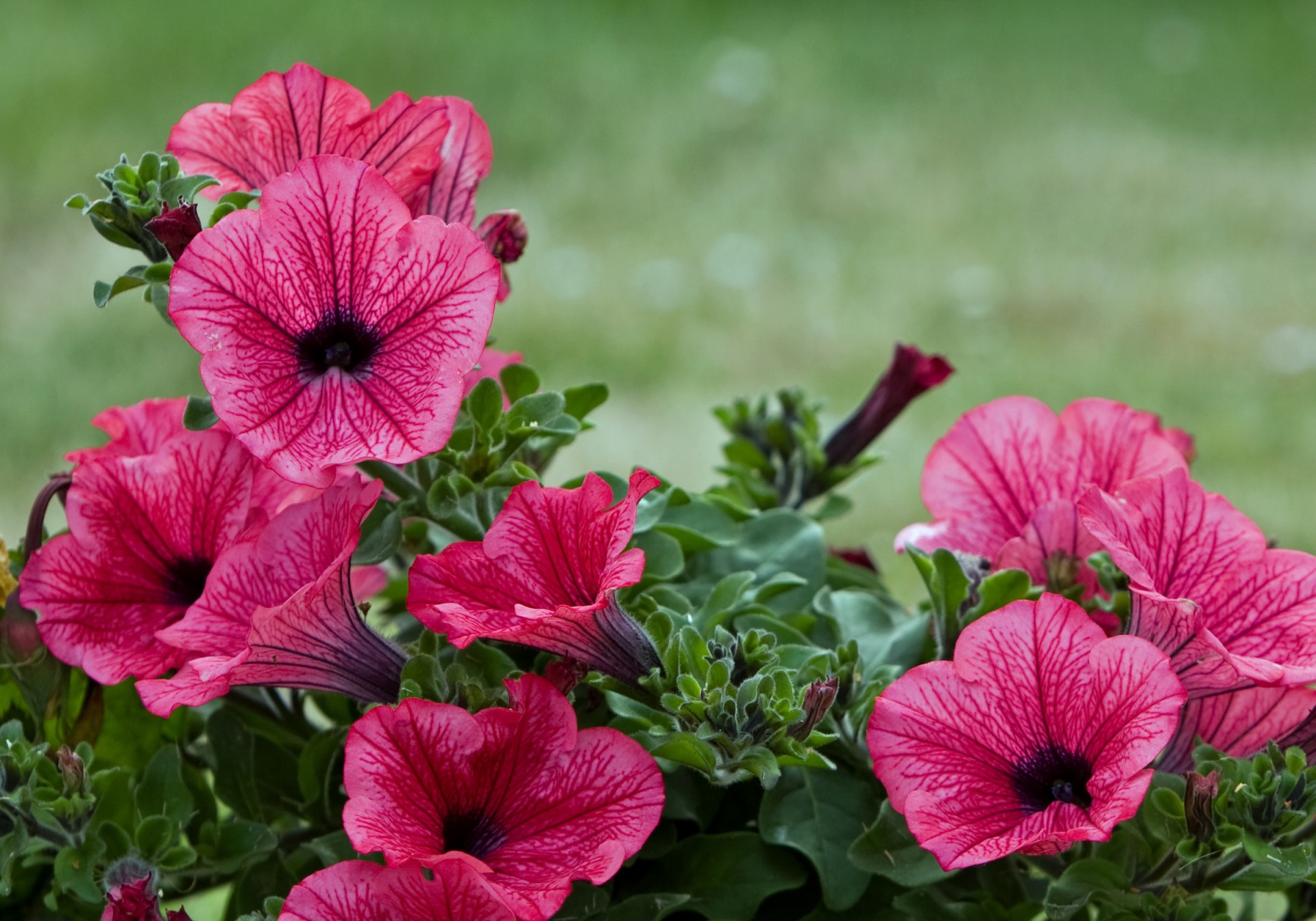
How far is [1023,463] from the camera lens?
56 cm

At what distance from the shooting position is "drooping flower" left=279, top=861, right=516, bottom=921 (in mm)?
410

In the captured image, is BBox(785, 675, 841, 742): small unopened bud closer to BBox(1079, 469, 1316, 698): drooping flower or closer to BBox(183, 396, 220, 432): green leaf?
BBox(1079, 469, 1316, 698): drooping flower

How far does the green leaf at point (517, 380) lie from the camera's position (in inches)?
22.0

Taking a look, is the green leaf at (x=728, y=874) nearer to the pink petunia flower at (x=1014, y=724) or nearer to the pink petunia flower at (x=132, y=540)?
the pink petunia flower at (x=1014, y=724)

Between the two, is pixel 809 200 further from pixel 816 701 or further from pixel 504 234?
pixel 816 701

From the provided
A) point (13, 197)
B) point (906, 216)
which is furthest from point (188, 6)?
point (906, 216)

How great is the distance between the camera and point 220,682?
446 millimetres

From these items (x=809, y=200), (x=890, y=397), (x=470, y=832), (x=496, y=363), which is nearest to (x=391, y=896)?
(x=470, y=832)

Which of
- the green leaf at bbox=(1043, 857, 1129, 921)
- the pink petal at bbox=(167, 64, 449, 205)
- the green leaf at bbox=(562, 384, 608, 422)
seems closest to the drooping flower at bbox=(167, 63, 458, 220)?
the pink petal at bbox=(167, 64, 449, 205)

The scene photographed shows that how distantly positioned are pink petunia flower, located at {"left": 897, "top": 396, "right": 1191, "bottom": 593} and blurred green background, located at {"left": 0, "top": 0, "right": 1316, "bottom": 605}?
4.35 feet

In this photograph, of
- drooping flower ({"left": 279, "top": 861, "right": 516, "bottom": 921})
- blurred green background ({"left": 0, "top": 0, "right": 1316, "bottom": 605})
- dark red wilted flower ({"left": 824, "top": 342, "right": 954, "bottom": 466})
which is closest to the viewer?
drooping flower ({"left": 279, "top": 861, "right": 516, "bottom": 921})

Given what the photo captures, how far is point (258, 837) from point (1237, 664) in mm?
357

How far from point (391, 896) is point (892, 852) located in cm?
18

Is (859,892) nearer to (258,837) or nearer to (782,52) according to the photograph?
(258,837)
